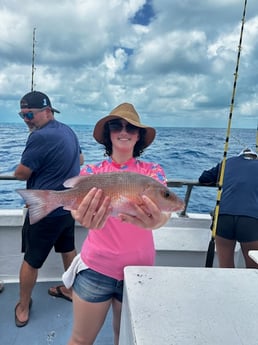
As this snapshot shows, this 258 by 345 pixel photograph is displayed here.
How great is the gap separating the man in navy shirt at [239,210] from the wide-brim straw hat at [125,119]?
52.5 inches

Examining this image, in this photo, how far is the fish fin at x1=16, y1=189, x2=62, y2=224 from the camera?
1.26 metres

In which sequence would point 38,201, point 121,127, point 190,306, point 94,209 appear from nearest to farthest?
point 190,306 < point 94,209 < point 38,201 < point 121,127

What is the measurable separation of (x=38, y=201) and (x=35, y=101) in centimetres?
127

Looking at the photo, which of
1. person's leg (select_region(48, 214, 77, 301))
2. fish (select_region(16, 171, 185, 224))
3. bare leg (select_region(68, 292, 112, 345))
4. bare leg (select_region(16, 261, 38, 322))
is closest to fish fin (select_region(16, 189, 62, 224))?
fish (select_region(16, 171, 185, 224))

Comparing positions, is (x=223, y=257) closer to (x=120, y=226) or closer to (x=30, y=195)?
(x=120, y=226)

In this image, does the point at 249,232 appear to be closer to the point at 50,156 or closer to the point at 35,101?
the point at 50,156

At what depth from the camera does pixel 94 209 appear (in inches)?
46.2

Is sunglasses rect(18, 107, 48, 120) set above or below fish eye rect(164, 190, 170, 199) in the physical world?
above

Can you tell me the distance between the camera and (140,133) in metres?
1.49

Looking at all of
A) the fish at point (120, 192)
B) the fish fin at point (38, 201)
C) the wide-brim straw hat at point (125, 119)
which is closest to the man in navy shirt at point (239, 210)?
the wide-brim straw hat at point (125, 119)

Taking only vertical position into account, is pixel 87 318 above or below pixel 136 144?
below

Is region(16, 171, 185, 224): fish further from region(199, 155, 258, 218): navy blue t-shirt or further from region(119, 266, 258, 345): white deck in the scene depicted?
region(199, 155, 258, 218): navy blue t-shirt

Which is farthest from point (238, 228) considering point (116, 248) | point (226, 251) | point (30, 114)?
point (30, 114)

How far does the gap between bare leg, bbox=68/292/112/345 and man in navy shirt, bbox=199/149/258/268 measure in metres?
1.56
